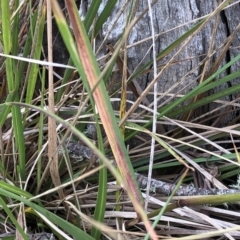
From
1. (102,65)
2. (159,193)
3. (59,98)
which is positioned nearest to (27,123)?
(59,98)

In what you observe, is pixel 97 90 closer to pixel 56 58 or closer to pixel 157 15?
pixel 157 15

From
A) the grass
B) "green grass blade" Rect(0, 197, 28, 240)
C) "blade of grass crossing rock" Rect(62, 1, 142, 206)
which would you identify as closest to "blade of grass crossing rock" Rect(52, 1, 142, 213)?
"blade of grass crossing rock" Rect(62, 1, 142, 206)

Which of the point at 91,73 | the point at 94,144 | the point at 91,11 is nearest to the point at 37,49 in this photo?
the point at 91,11

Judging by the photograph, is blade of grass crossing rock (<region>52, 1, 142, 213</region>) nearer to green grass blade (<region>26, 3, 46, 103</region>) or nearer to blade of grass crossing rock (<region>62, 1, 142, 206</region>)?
blade of grass crossing rock (<region>62, 1, 142, 206</region>)

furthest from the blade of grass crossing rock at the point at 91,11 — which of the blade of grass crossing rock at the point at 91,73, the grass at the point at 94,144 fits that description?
the blade of grass crossing rock at the point at 91,73

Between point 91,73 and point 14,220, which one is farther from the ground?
point 91,73

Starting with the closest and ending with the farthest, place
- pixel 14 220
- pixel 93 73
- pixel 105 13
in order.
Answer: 1. pixel 93 73
2. pixel 14 220
3. pixel 105 13

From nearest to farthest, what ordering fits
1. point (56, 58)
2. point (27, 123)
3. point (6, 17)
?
point (6, 17) < point (27, 123) < point (56, 58)

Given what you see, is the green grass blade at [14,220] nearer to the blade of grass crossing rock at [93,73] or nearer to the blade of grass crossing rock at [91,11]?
the blade of grass crossing rock at [93,73]

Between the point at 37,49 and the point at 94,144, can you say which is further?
the point at 94,144

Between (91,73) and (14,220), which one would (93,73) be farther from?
(14,220)

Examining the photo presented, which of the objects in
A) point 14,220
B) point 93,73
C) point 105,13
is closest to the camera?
point 93,73
